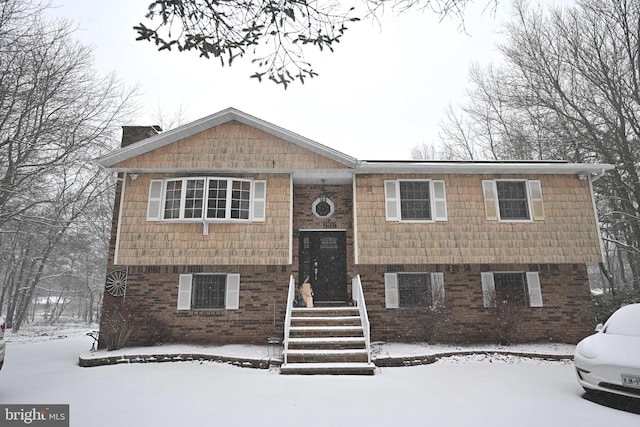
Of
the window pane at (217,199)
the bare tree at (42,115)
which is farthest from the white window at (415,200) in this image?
→ the bare tree at (42,115)

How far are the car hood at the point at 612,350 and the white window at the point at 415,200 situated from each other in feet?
16.6

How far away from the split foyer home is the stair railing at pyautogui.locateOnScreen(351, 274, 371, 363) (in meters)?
0.08

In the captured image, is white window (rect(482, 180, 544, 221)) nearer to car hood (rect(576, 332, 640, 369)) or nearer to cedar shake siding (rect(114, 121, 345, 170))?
cedar shake siding (rect(114, 121, 345, 170))

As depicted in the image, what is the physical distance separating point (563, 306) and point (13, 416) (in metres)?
12.5

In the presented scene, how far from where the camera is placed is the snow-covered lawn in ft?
16.1

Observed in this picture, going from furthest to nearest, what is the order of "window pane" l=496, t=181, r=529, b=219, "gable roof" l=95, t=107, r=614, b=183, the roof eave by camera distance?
"window pane" l=496, t=181, r=529, b=219 < the roof eave < "gable roof" l=95, t=107, r=614, b=183

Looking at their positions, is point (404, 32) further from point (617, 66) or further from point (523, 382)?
point (617, 66)

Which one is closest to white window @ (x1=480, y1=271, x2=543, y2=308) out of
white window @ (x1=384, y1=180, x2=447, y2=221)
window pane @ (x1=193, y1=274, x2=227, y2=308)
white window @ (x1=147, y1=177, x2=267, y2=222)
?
white window @ (x1=384, y1=180, x2=447, y2=221)

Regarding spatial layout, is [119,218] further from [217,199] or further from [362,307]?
[362,307]

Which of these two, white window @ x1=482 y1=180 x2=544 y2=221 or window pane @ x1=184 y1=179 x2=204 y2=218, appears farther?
white window @ x1=482 y1=180 x2=544 y2=221

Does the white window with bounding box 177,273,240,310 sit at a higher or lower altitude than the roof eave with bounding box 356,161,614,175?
lower

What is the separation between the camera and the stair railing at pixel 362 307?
828cm

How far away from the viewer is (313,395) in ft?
19.8

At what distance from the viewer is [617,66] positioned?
1303 cm
